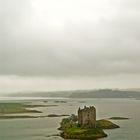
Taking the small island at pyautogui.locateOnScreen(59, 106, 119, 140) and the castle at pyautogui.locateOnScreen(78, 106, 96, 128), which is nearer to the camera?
the small island at pyautogui.locateOnScreen(59, 106, 119, 140)

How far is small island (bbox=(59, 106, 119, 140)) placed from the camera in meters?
105

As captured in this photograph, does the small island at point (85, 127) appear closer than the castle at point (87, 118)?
Yes

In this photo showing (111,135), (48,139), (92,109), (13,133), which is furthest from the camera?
(92,109)

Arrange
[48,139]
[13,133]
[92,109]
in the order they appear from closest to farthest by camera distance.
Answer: [48,139], [13,133], [92,109]

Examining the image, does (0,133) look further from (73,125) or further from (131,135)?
(131,135)

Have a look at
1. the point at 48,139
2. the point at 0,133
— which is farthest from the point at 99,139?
the point at 0,133

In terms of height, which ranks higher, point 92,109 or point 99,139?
point 92,109

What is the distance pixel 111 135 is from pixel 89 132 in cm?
620

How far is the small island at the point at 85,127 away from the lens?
105m

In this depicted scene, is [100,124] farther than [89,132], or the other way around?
[100,124]

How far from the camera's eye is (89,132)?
107375 mm

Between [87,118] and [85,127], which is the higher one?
[87,118]

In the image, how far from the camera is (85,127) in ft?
376

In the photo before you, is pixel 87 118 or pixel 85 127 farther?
pixel 87 118
